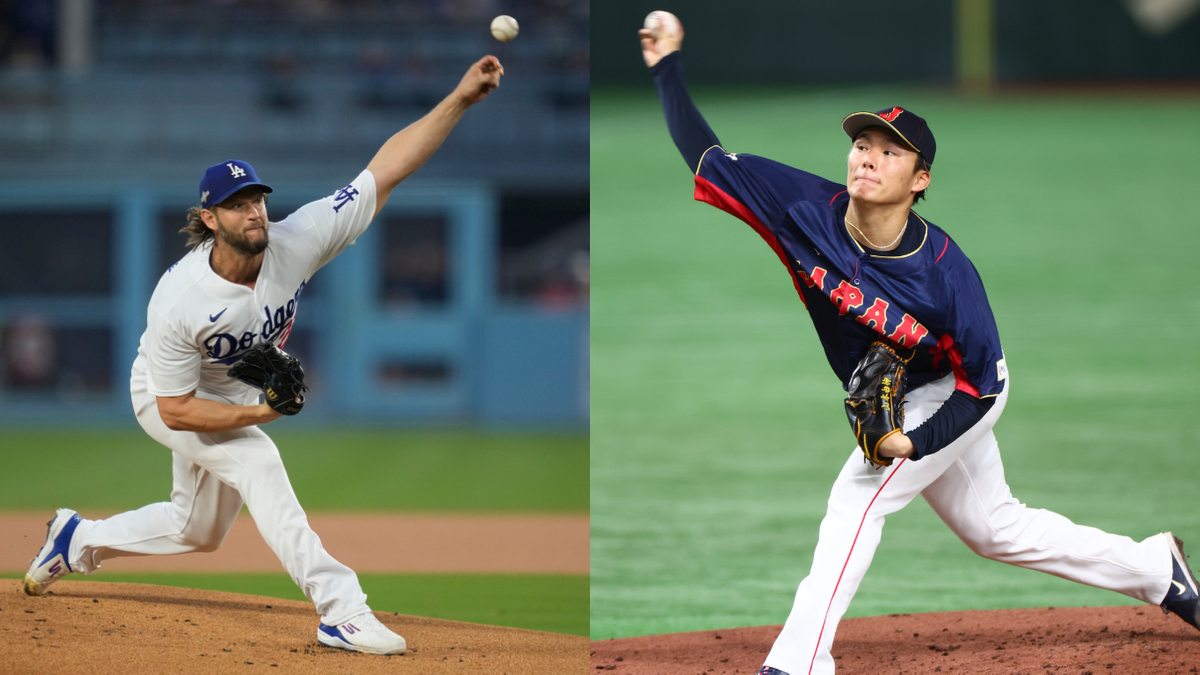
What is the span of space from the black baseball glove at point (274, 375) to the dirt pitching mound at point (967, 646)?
1.39m

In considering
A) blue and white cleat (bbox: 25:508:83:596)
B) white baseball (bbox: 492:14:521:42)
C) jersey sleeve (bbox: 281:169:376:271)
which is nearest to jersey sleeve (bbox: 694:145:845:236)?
white baseball (bbox: 492:14:521:42)

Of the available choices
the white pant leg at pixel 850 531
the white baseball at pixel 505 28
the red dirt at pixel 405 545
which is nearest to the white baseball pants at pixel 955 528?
the white pant leg at pixel 850 531

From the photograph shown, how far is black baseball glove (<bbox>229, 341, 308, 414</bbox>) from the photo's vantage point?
382 cm

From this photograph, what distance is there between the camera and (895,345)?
3.57 meters

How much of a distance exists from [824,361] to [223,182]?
936cm

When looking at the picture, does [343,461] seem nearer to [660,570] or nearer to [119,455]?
[119,455]

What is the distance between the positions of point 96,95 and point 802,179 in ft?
47.1

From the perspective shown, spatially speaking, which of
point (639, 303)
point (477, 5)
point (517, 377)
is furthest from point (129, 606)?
point (477, 5)

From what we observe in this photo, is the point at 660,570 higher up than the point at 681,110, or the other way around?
the point at 681,110

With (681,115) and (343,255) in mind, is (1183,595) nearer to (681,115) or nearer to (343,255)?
(681,115)

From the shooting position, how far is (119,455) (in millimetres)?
11000

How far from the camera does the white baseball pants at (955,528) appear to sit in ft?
11.4

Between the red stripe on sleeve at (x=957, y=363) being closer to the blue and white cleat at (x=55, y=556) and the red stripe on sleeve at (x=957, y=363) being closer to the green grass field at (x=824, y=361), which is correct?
the green grass field at (x=824, y=361)

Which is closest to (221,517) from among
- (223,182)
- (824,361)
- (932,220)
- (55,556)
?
(55,556)
